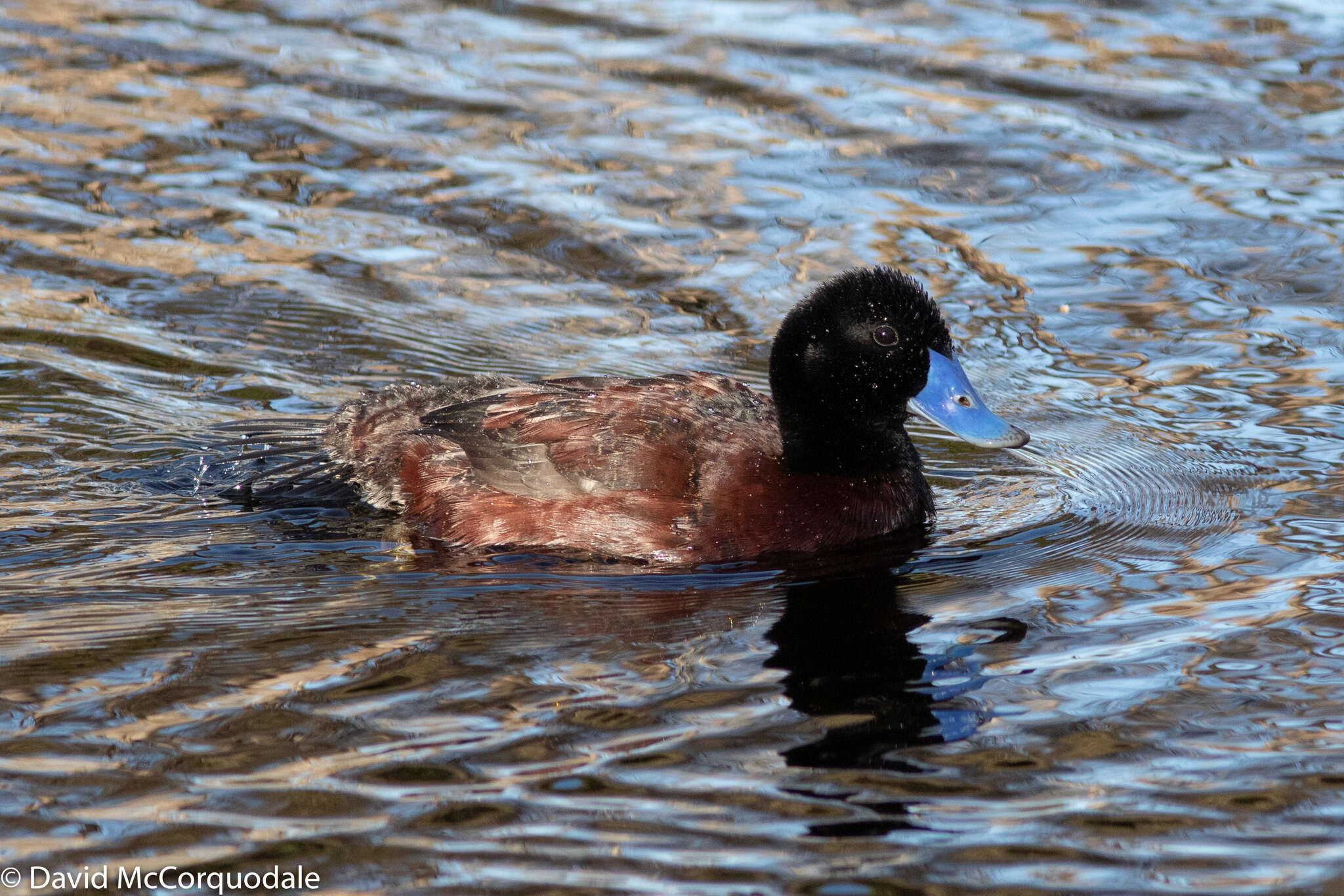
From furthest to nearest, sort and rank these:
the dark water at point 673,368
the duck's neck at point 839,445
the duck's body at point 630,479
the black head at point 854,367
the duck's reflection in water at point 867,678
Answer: the duck's neck at point 839,445
the black head at point 854,367
the duck's body at point 630,479
the duck's reflection in water at point 867,678
the dark water at point 673,368

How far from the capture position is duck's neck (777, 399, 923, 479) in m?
6.37

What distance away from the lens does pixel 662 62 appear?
460 inches

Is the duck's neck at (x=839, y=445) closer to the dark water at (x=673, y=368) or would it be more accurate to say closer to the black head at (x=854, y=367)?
the black head at (x=854, y=367)

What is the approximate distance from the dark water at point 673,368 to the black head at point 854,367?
52 centimetres

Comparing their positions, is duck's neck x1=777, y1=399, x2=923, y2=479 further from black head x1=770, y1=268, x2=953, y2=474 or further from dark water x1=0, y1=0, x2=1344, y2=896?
dark water x1=0, y1=0, x2=1344, y2=896

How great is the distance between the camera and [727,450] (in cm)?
624

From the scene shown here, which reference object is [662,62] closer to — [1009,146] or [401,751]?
[1009,146]

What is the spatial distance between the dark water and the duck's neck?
1.26 feet

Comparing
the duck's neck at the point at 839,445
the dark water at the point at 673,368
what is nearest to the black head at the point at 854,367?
the duck's neck at the point at 839,445

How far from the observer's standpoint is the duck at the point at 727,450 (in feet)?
20.2

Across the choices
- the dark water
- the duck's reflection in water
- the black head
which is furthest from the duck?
the duck's reflection in water

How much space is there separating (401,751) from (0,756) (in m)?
1.13

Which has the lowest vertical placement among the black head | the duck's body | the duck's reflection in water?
the duck's reflection in water

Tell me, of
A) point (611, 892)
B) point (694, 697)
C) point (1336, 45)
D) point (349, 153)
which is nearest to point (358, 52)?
point (349, 153)
